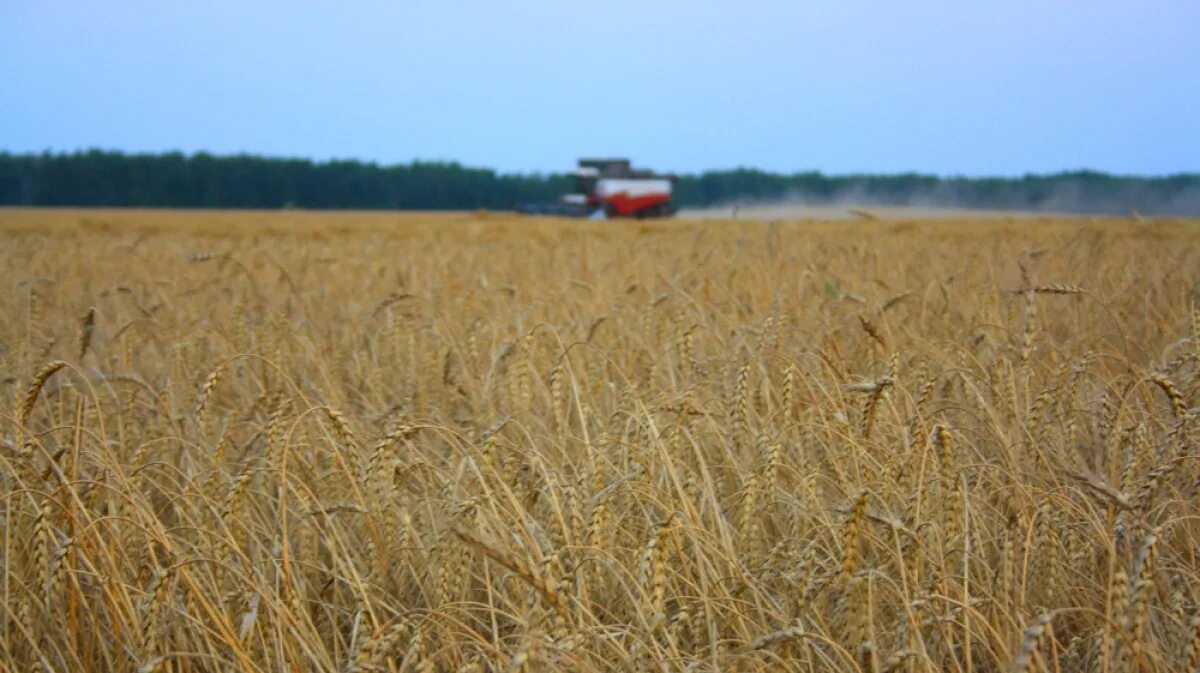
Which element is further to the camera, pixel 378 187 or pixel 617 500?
pixel 378 187

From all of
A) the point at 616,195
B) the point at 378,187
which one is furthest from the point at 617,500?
the point at 378,187

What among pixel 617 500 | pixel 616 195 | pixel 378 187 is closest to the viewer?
pixel 617 500

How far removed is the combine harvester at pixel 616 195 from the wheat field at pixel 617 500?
31831mm

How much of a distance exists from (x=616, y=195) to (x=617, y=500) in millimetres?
35012

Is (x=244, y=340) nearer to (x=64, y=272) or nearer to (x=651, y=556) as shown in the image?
(x=651, y=556)

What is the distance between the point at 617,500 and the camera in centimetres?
278

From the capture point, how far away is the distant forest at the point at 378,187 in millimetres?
52219

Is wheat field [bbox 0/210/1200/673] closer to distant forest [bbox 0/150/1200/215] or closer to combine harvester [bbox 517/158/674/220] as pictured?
combine harvester [bbox 517/158/674/220]

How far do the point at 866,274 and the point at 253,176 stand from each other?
187 feet

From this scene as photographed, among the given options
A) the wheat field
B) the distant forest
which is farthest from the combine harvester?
the wheat field

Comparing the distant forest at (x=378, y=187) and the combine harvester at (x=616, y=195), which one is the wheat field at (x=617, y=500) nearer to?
the combine harvester at (x=616, y=195)

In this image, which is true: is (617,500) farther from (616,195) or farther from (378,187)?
(378,187)

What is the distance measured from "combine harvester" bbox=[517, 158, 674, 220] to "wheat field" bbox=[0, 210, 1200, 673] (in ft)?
104

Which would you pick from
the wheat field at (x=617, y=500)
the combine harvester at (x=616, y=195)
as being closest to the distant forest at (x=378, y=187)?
the combine harvester at (x=616, y=195)
